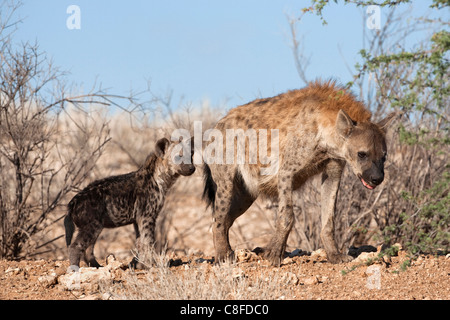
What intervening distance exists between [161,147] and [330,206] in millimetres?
1978

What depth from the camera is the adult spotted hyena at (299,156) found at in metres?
6.66

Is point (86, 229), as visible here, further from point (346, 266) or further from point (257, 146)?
point (346, 266)

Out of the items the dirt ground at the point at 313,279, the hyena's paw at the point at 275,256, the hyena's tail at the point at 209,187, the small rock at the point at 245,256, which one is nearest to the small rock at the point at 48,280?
the dirt ground at the point at 313,279

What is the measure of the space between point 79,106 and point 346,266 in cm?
388

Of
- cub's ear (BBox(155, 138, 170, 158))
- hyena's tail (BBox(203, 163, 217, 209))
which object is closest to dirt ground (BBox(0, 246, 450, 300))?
hyena's tail (BBox(203, 163, 217, 209))

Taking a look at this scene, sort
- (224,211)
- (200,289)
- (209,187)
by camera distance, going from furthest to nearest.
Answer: (209,187)
(224,211)
(200,289)

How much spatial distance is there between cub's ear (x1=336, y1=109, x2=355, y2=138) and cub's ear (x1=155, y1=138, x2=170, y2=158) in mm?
1875

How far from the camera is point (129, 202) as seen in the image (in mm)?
6926

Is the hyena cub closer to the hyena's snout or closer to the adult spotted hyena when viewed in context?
the adult spotted hyena

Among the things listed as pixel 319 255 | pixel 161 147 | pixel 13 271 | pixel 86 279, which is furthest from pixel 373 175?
pixel 13 271

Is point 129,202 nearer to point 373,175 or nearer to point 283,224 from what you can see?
point 283,224

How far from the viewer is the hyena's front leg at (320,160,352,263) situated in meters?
7.04

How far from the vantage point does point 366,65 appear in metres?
5.89
